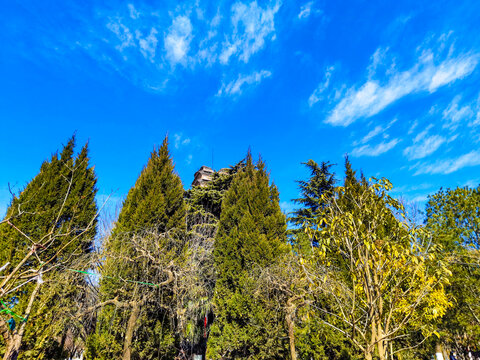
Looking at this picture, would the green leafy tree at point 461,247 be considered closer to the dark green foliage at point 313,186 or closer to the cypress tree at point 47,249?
the dark green foliage at point 313,186

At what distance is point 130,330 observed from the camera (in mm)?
5203

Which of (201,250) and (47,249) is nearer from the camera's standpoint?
(47,249)

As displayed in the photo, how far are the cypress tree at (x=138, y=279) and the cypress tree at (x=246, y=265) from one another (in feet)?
5.25

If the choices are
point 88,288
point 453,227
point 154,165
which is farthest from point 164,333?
point 453,227

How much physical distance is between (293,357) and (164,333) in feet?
11.3

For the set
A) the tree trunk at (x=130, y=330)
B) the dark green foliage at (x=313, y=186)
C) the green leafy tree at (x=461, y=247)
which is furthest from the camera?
the dark green foliage at (x=313, y=186)

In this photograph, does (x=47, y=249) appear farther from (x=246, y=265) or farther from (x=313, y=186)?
(x=313, y=186)

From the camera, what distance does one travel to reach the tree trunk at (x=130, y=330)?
5.05 m

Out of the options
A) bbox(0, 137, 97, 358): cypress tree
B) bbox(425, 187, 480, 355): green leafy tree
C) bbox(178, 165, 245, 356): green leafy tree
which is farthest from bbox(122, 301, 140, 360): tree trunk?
bbox(425, 187, 480, 355): green leafy tree

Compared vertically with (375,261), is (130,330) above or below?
below

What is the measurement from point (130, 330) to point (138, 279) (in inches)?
44.0

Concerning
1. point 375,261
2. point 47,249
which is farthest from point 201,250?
point 375,261

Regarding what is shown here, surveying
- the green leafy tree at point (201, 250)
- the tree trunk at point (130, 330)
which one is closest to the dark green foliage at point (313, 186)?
the green leafy tree at point (201, 250)

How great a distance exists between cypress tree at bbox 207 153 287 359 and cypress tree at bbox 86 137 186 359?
5.25 feet
